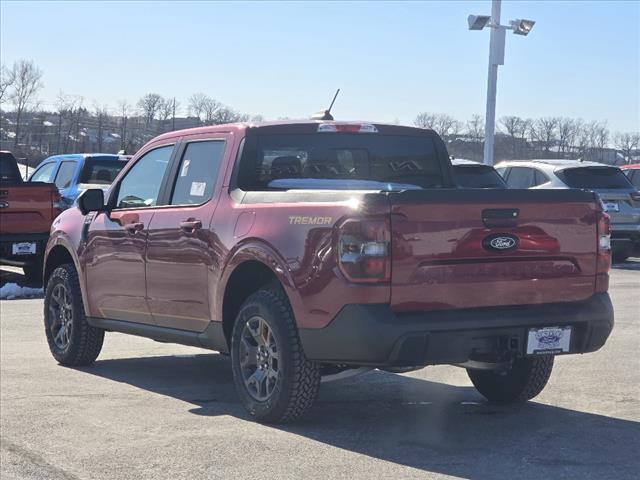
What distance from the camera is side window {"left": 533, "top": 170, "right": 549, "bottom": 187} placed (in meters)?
18.0

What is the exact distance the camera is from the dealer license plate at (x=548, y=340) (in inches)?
236

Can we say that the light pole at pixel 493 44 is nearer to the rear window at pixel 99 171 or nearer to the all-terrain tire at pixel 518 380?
the rear window at pixel 99 171

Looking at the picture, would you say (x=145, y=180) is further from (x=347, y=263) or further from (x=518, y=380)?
(x=518, y=380)

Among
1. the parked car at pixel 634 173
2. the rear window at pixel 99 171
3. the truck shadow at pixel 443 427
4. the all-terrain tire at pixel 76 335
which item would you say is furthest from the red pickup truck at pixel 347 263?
the parked car at pixel 634 173

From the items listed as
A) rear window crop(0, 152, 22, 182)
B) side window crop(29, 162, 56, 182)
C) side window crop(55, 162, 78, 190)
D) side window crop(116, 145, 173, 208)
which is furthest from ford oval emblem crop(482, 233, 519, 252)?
side window crop(29, 162, 56, 182)

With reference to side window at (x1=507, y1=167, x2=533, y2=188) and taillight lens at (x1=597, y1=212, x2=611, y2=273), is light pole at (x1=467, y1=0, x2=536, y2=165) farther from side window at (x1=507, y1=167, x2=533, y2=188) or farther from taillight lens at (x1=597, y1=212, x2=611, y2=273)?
taillight lens at (x1=597, y1=212, x2=611, y2=273)

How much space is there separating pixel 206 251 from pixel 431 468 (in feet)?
7.44

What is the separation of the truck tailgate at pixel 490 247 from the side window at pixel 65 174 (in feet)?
43.3

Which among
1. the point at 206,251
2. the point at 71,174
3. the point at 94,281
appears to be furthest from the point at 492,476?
the point at 71,174

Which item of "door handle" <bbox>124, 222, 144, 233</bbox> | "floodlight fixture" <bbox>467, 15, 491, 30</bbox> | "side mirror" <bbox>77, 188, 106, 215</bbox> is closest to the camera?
"door handle" <bbox>124, 222, 144, 233</bbox>

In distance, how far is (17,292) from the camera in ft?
46.4

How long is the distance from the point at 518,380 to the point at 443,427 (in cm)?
84

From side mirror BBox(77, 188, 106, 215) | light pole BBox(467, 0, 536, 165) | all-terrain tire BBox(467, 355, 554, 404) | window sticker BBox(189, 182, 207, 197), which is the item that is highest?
light pole BBox(467, 0, 536, 165)

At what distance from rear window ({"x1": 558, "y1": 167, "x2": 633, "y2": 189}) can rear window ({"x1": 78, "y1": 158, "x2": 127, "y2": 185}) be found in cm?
749
